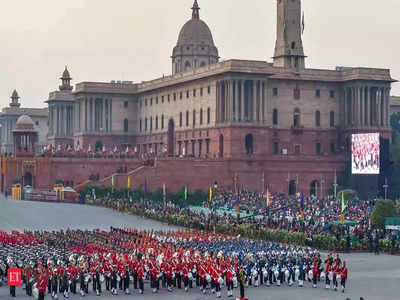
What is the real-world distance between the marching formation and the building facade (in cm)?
11478

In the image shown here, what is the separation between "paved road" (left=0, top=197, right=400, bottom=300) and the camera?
38.6 m

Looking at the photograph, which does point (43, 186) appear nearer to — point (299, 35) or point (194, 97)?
point (194, 97)

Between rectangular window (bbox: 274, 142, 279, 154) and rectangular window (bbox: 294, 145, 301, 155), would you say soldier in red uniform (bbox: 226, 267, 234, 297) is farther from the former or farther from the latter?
rectangular window (bbox: 294, 145, 301, 155)

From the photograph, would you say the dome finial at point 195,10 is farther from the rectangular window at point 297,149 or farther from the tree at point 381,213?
the tree at point 381,213

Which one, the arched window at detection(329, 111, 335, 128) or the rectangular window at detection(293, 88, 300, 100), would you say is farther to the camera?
the arched window at detection(329, 111, 335, 128)

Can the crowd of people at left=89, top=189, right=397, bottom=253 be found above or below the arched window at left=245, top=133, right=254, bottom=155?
below

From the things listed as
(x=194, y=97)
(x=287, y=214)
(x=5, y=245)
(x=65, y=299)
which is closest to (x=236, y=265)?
(x=65, y=299)

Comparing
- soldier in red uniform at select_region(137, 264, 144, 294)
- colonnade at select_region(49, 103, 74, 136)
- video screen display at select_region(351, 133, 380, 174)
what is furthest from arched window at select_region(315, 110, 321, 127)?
soldier in red uniform at select_region(137, 264, 144, 294)

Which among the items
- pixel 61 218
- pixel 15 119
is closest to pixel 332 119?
pixel 61 218

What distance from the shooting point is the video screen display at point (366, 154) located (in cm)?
7725

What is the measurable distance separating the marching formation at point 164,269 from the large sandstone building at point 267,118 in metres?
46.4

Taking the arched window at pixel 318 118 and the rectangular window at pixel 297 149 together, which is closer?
the rectangular window at pixel 297 149

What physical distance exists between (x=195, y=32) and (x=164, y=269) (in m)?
90.6

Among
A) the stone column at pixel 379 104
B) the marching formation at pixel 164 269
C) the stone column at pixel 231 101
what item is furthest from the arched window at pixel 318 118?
the marching formation at pixel 164 269
